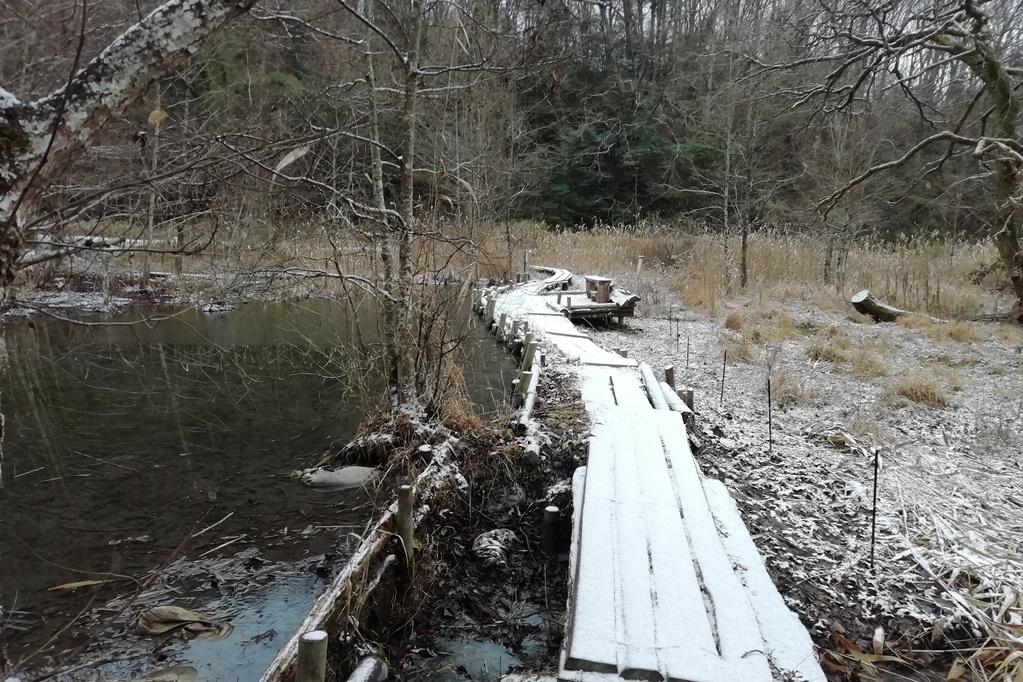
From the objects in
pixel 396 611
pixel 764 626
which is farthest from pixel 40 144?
pixel 764 626

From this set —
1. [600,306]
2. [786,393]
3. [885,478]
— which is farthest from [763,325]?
[885,478]

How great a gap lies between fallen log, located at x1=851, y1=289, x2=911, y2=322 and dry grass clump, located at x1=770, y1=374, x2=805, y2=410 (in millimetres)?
4228

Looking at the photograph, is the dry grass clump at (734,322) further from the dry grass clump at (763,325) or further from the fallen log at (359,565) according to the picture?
the fallen log at (359,565)

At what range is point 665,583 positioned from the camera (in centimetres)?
292

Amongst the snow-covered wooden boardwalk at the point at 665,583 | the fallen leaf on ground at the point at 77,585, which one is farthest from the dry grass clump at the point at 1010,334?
the fallen leaf on ground at the point at 77,585

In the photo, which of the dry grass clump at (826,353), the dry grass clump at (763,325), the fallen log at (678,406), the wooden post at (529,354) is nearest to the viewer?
the fallen log at (678,406)

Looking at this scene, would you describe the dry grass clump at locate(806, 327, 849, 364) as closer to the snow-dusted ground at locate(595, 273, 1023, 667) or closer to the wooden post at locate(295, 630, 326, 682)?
the snow-dusted ground at locate(595, 273, 1023, 667)

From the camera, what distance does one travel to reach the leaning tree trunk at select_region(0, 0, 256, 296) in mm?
1791

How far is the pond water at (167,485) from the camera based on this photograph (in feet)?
12.6

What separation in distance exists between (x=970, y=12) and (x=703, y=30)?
17.7 metres

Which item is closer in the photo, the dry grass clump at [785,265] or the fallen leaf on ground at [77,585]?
the fallen leaf on ground at [77,585]

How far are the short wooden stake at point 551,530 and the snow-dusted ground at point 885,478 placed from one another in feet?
4.28

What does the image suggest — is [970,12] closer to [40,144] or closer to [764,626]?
[764,626]

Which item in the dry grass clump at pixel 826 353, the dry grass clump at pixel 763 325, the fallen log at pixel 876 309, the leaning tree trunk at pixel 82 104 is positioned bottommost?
the dry grass clump at pixel 826 353
